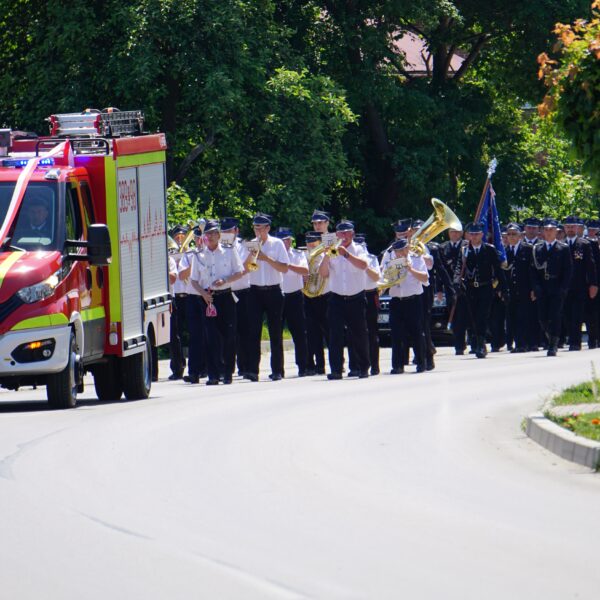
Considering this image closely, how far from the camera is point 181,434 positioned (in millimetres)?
14258

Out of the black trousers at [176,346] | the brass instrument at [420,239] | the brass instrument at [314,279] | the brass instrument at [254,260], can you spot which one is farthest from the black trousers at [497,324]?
the brass instrument at [254,260]

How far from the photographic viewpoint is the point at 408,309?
77.7ft

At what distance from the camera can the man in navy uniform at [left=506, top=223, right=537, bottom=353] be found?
27516mm

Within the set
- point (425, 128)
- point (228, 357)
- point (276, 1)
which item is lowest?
point (228, 357)

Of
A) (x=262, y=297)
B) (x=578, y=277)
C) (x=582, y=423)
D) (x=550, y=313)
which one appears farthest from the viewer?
(x=578, y=277)

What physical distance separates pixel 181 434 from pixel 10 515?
173 inches

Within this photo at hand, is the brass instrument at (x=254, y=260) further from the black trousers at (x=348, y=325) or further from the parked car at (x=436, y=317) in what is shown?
the parked car at (x=436, y=317)

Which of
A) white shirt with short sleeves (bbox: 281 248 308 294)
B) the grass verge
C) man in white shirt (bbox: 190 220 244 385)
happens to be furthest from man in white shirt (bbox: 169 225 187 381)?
the grass verge

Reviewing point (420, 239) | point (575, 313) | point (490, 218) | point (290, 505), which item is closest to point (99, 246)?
point (290, 505)

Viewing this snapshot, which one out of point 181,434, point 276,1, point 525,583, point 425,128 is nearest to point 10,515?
point 525,583

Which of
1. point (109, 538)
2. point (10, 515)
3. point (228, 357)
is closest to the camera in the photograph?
point (109, 538)

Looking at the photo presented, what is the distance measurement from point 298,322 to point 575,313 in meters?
6.28

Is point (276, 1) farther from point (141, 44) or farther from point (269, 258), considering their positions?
point (269, 258)

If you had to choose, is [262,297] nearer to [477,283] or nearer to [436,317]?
[477,283]
